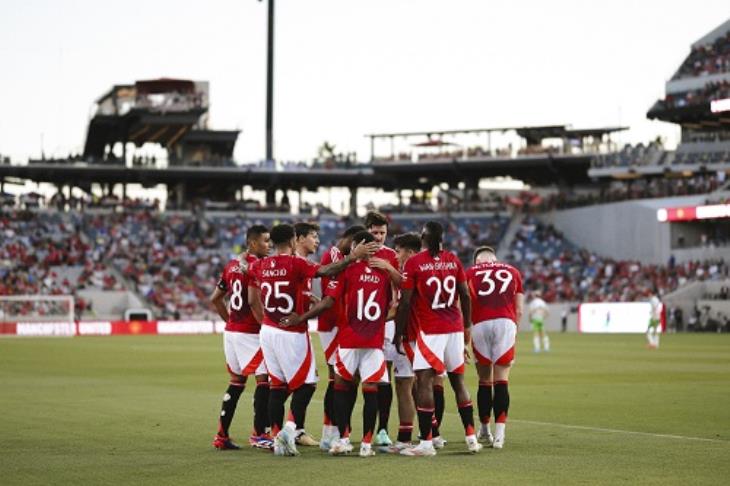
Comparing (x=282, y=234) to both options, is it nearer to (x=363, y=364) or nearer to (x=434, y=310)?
(x=363, y=364)

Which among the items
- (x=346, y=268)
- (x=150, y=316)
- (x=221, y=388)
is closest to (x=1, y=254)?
(x=150, y=316)

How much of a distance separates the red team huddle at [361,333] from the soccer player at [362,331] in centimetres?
1

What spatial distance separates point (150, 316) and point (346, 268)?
62605mm

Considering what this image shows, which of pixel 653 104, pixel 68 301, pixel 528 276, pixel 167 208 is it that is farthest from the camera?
pixel 167 208

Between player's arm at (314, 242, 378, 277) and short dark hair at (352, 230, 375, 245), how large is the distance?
0.06 meters

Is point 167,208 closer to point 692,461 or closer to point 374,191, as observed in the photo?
point 374,191

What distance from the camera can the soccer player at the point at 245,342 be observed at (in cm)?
1538

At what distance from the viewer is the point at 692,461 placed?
13.6 metres

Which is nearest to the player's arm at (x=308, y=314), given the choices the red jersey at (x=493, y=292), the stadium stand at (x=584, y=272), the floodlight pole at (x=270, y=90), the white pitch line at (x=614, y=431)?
the red jersey at (x=493, y=292)

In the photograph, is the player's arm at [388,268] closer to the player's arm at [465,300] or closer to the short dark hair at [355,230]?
the short dark hair at [355,230]

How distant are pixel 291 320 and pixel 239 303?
1278 millimetres

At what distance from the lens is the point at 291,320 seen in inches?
567

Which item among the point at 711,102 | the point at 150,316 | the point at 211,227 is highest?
the point at 711,102

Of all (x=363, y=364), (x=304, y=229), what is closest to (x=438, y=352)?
(x=363, y=364)
